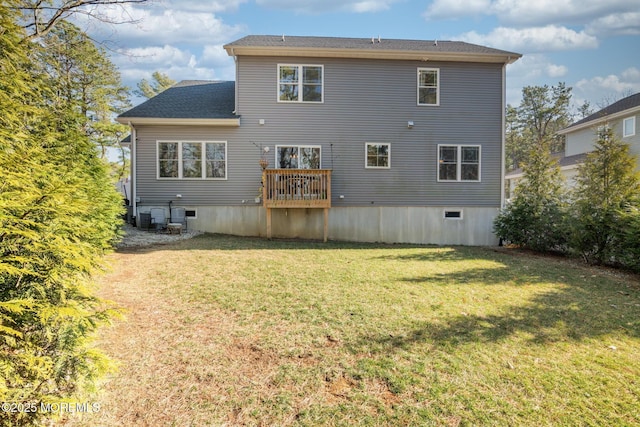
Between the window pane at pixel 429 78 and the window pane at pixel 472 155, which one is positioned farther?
the window pane at pixel 472 155

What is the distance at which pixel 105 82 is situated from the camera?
59.8 ft

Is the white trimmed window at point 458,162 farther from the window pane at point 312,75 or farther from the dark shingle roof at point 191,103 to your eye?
the dark shingle roof at point 191,103

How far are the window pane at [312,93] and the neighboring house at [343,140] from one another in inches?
1.6

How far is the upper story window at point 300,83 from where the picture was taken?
11.6 meters

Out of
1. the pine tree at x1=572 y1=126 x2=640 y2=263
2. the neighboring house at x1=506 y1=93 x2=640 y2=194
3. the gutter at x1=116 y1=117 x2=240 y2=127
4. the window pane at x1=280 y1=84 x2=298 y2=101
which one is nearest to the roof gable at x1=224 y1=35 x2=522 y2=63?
the window pane at x1=280 y1=84 x2=298 y2=101

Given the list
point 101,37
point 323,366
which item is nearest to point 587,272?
point 323,366

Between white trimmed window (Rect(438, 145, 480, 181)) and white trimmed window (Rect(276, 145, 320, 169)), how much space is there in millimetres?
4745

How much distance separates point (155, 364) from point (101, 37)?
7679 mm

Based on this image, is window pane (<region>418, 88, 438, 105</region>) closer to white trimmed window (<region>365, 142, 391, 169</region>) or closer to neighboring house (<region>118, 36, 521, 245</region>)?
neighboring house (<region>118, 36, 521, 245</region>)

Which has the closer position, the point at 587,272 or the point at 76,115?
the point at 76,115

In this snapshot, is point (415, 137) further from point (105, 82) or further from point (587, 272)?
point (105, 82)

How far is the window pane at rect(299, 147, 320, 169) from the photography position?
1170 cm

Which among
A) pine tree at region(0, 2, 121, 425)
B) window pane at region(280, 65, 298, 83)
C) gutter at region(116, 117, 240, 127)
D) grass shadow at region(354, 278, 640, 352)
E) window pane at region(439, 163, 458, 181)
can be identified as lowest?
grass shadow at region(354, 278, 640, 352)

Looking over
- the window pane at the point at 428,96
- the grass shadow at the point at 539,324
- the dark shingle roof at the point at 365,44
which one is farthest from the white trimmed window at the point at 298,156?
the grass shadow at the point at 539,324
